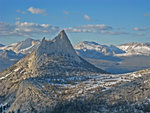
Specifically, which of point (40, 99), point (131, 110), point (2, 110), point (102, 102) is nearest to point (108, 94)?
point (102, 102)

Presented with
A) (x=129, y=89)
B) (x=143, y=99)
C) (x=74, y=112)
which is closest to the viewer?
(x=74, y=112)

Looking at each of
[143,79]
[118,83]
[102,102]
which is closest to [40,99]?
[102,102]

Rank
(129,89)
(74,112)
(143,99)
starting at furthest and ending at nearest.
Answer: (129,89) < (143,99) < (74,112)

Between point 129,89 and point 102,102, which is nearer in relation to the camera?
point 102,102

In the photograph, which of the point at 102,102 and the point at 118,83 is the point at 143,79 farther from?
the point at 102,102

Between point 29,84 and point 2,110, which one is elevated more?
point 29,84

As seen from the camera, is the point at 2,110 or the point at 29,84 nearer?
the point at 2,110

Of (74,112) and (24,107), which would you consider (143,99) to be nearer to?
(74,112)

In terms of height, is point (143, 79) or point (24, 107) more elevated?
point (143, 79)
